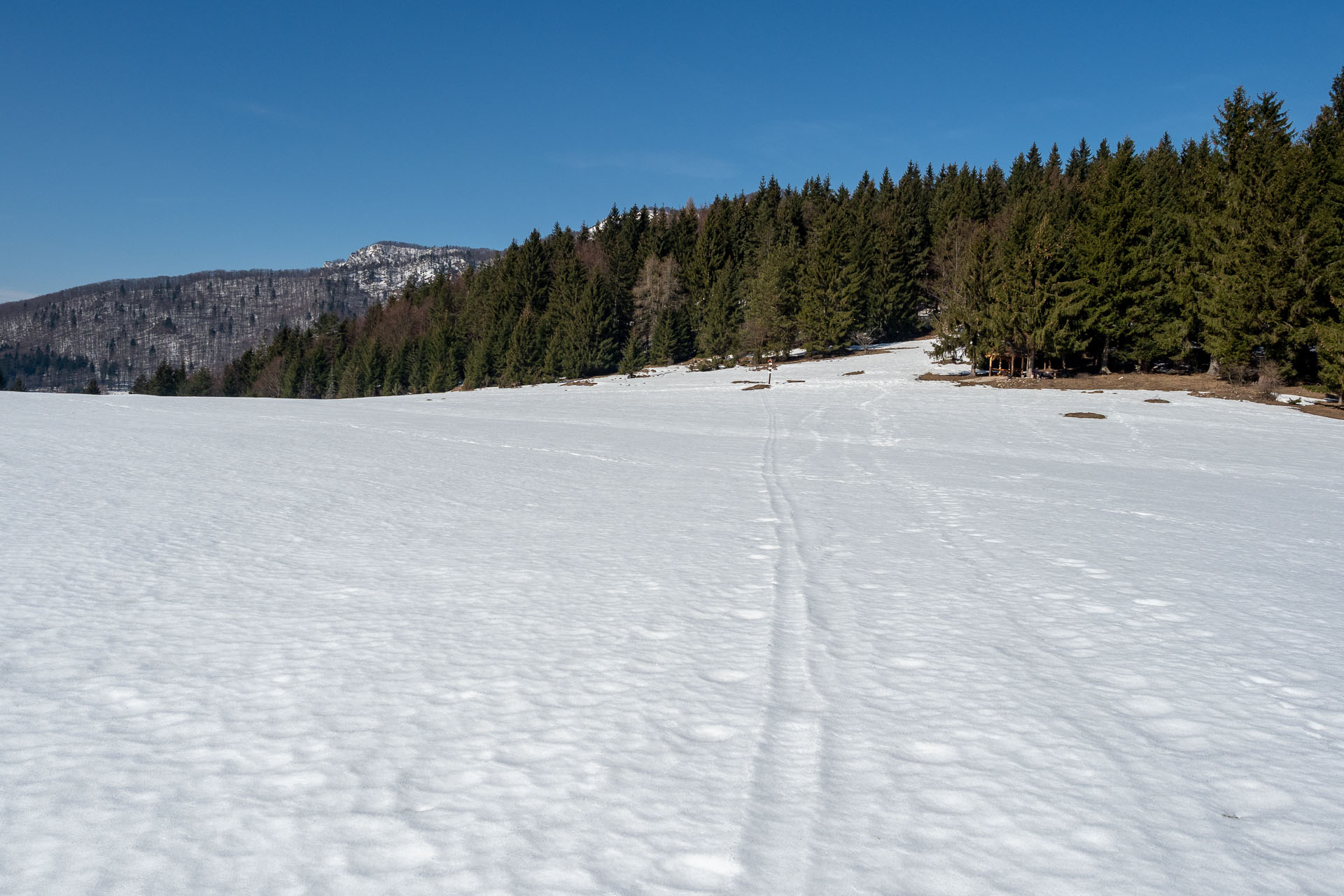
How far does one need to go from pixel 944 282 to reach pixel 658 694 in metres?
71.7

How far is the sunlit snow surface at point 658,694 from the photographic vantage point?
8.98ft

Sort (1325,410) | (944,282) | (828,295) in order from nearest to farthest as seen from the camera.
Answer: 1. (1325,410)
2. (828,295)
3. (944,282)

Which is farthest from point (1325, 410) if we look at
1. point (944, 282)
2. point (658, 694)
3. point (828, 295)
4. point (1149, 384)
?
point (944, 282)

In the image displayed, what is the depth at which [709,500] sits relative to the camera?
10.5 m

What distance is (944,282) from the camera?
228 ft

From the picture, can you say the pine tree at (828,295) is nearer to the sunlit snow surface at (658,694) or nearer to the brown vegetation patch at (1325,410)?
the brown vegetation patch at (1325,410)

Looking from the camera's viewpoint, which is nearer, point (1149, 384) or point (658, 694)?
point (658, 694)

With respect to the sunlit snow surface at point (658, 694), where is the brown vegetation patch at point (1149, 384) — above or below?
above

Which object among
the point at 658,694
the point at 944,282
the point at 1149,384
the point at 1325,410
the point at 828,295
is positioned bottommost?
the point at 658,694

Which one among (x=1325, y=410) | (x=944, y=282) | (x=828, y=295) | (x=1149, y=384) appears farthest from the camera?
(x=944, y=282)

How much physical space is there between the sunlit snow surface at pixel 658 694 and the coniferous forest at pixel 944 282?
26120 mm

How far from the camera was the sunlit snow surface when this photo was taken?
2738 millimetres

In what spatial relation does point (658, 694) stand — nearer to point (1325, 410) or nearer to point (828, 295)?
point (1325, 410)

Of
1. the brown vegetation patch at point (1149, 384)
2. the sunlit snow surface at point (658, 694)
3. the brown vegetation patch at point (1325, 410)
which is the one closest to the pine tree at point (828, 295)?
the brown vegetation patch at point (1149, 384)
